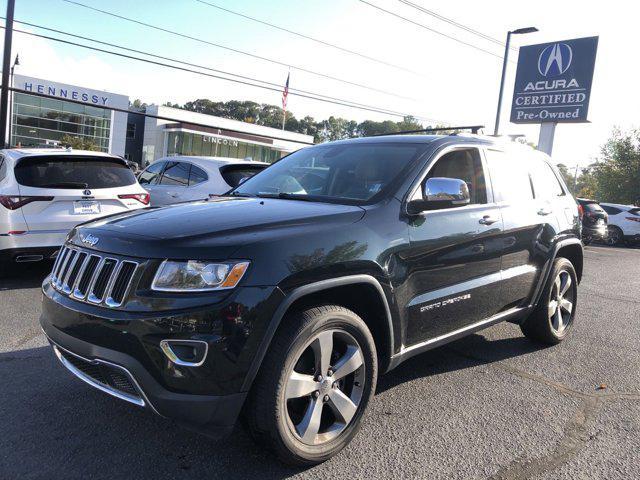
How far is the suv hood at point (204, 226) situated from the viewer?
2.54m

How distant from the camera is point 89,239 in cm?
287

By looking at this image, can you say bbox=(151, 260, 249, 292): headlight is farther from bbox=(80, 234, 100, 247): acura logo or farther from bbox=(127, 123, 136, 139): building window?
bbox=(127, 123, 136, 139): building window

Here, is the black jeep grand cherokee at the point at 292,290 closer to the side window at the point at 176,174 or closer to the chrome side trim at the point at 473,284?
the chrome side trim at the point at 473,284

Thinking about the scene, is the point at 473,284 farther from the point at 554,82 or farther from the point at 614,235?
the point at 554,82

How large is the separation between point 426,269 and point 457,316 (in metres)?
0.57

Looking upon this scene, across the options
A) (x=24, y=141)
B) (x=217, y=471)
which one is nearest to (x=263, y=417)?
(x=217, y=471)

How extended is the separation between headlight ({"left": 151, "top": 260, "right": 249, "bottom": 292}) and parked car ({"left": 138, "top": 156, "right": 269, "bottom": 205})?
18.2 ft

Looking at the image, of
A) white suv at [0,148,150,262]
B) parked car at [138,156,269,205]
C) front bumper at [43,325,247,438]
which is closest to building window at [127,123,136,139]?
parked car at [138,156,269,205]

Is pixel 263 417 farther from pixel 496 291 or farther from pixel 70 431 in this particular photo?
pixel 496 291

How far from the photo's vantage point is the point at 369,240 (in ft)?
9.85

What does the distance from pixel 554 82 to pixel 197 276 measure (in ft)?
88.3

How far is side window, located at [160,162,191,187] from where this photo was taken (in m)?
8.79

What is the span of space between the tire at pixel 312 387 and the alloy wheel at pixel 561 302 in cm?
268

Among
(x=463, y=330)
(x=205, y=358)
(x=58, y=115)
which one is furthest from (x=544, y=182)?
(x=58, y=115)
